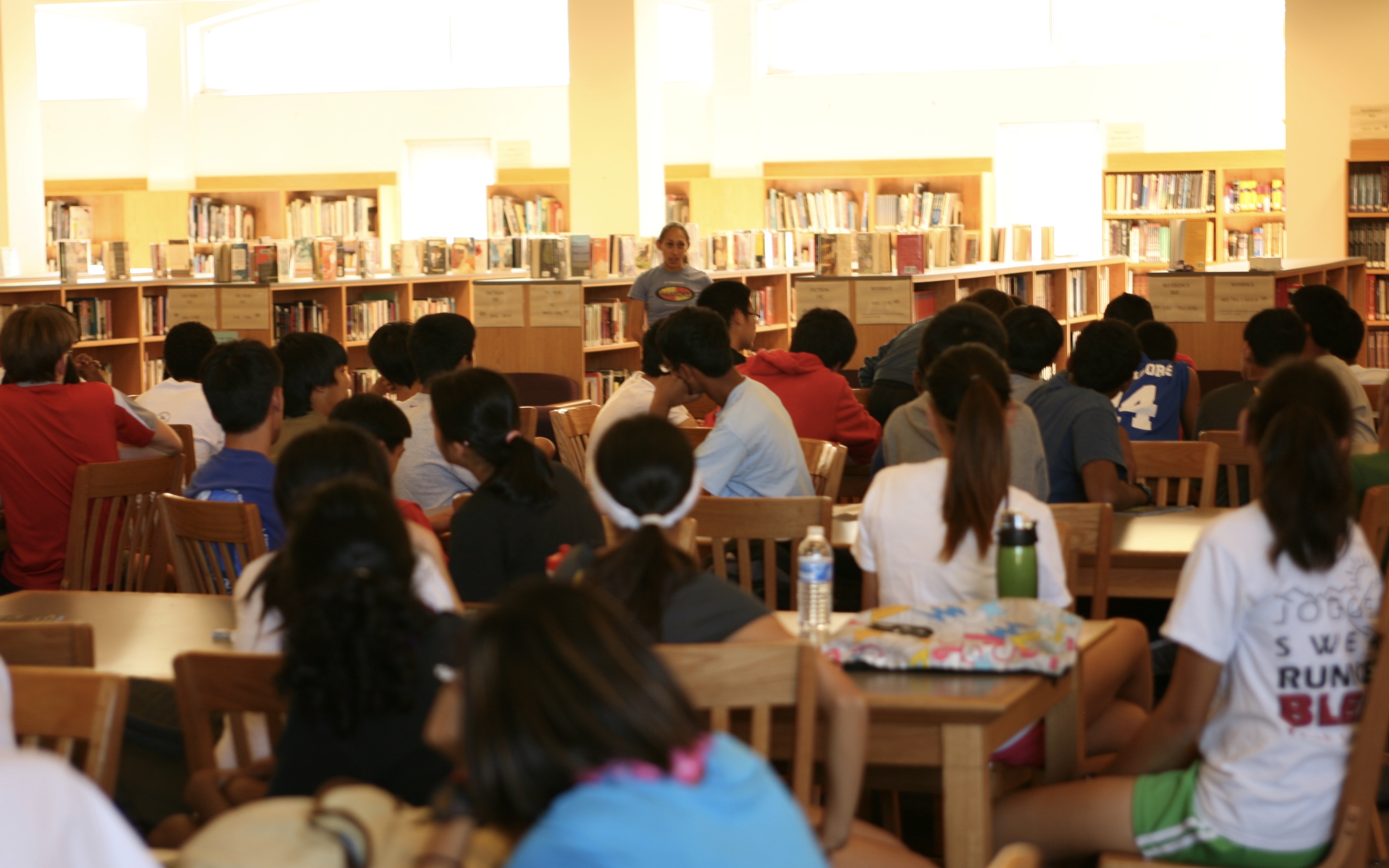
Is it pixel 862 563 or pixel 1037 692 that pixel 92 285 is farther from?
pixel 1037 692

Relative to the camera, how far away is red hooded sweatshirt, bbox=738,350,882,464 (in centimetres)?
475

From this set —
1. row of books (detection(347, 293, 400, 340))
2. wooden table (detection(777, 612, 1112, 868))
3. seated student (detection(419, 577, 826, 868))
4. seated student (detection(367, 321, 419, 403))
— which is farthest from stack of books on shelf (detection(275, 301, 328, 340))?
seated student (detection(419, 577, 826, 868))

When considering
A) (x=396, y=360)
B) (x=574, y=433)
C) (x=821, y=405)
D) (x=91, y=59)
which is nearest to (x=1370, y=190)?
(x=821, y=405)

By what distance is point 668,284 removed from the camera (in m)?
7.62

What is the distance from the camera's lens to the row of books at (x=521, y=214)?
10805 mm

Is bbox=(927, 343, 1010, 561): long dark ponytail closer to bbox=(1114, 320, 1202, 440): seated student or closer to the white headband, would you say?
the white headband

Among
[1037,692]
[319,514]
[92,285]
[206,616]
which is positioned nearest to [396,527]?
[319,514]

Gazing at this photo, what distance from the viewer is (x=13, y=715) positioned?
175cm

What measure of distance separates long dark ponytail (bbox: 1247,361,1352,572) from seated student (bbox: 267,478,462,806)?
111cm

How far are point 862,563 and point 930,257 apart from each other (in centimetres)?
660

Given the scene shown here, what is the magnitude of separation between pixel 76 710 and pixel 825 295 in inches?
241

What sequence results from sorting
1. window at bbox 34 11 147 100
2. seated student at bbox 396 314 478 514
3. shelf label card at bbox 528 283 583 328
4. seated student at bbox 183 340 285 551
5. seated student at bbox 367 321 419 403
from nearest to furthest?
seated student at bbox 183 340 285 551 → seated student at bbox 396 314 478 514 → seated student at bbox 367 321 419 403 → shelf label card at bbox 528 283 583 328 → window at bbox 34 11 147 100

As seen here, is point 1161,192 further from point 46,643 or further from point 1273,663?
point 46,643

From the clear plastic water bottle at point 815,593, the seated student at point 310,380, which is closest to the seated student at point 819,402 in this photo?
the seated student at point 310,380
